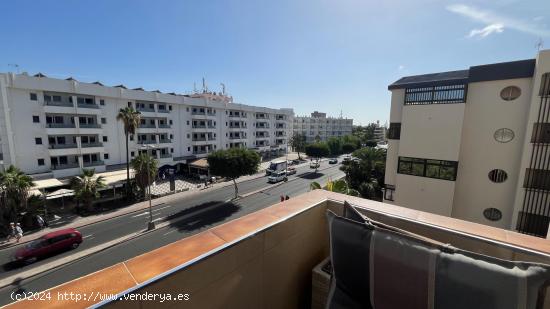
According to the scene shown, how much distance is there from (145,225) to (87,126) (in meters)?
16.7

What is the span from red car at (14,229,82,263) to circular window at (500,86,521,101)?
2814cm

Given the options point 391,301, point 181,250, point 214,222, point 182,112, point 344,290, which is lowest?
point 214,222

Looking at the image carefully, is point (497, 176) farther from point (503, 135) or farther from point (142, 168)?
point (142, 168)

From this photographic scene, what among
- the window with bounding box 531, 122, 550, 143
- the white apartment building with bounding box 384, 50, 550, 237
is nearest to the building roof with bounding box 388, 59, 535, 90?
the white apartment building with bounding box 384, 50, 550, 237

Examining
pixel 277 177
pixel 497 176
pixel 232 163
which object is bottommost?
pixel 277 177

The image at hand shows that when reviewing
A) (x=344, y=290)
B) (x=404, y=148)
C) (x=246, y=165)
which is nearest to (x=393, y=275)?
(x=344, y=290)

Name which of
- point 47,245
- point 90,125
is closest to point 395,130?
point 47,245

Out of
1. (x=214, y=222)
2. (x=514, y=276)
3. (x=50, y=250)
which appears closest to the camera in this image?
(x=514, y=276)

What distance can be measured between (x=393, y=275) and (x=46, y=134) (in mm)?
35041

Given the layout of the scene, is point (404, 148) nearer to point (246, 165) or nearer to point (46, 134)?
point (246, 165)

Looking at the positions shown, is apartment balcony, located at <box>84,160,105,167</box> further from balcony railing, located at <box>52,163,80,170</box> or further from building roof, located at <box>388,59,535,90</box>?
building roof, located at <box>388,59,535,90</box>

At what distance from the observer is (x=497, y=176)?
44.6 ft

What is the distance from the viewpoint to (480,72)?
1341cm

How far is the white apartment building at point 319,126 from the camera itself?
3738 inches
